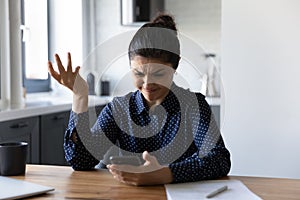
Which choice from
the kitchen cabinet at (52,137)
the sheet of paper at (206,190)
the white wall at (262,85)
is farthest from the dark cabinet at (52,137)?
the sheet of paper at (206,190)

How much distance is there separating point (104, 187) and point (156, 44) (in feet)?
1.52

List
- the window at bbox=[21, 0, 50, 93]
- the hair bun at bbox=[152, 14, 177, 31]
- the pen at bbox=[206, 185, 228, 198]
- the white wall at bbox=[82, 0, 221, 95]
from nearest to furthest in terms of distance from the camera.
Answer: the pen at bbox=[206, 185, 228, 198]
the hair bun at bbox=[152, 14, 177, 31]
the window at bbox=[21, 0, 50, 93]
the white wall at bbox=[82, 0, 221, 95]

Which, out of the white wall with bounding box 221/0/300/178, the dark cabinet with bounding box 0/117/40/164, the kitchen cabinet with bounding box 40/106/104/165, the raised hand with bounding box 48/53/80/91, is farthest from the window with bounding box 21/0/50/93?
the raised hand with bounding box 48/53/80/91

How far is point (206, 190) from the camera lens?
43.2 inches

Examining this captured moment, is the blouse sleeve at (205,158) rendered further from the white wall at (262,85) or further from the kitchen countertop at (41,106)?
the white wall at (262,85)

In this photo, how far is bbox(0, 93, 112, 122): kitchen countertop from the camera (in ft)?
8.43

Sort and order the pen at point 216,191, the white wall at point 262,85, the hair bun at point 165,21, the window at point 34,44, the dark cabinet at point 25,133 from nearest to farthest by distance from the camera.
Result: the pen at point 216,191 < the hair bun at point 165,21 < the white wall at point 262,85 < the dark cabinet at point 25,133 < the window at point 34,44

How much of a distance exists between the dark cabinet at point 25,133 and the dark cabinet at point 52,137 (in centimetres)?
7

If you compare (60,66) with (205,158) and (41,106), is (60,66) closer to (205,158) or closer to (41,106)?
(205,158)

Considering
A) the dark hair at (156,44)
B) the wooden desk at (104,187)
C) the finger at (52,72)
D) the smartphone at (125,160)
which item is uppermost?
the dark hair at (156,44)

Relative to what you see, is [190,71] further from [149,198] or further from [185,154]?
[149,198]

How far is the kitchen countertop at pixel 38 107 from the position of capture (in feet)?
8.43

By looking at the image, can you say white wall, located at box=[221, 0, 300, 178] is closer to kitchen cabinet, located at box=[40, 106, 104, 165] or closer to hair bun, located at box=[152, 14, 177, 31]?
kitchen cabinet, located at box=[40, 106, 104, 165]

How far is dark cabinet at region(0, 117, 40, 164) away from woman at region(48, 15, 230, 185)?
3.89ft
